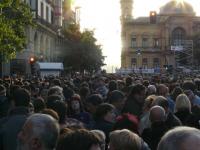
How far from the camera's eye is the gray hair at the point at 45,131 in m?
4.86

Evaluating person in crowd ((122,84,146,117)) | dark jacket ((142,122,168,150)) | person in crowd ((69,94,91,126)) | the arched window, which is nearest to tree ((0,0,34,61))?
person in crowd ((122,84,146,117))

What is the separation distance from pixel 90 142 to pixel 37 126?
67 cm

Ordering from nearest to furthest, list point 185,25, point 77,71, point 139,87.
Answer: point 139,87, point 77,71, point 185,25

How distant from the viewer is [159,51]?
436 ft

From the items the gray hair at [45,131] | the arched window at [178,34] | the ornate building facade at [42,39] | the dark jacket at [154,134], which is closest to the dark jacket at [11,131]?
the dark jacket at [154,134]

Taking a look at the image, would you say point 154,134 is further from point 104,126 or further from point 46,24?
point 46,24

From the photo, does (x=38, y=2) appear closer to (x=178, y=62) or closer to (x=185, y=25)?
(x=178, y=62)

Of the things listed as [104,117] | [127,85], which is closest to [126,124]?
[104,117]

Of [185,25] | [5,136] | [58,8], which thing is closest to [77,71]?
[58,8]

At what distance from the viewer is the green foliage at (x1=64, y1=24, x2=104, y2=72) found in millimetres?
71812

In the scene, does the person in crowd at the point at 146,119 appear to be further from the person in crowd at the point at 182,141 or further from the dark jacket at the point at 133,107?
the person in crowd at the point at 182,141

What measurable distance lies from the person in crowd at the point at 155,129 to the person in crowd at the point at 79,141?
12.1ft

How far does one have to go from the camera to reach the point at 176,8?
13575 centimetres

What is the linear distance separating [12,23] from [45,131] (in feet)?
77.7
